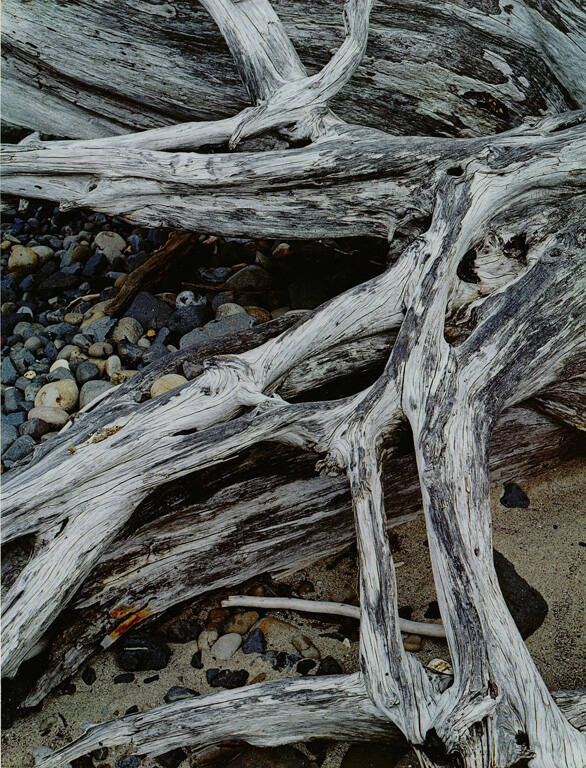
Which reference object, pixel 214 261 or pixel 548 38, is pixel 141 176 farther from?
pixel 548 38

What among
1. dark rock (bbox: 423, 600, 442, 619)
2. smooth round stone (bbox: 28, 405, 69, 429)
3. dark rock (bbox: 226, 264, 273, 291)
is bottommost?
smooth round stone (bbox: 28, 405, 69, 429)

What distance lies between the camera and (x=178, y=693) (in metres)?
2.45

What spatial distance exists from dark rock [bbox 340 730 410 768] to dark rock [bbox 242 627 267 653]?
50cm

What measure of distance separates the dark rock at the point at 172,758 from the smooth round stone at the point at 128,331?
85.0 inches

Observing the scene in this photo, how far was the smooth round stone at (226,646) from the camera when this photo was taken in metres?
2.58

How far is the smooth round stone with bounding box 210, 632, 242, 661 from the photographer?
2582 mm

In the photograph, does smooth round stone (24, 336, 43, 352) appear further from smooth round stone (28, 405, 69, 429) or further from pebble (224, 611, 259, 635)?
pebble (224, 611, 259, 635)

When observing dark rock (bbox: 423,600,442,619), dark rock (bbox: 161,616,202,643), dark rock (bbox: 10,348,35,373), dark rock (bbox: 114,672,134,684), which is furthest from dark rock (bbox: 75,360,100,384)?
dark rock (bbox: 423,600,442,619)

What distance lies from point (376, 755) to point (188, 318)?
2.39 metres

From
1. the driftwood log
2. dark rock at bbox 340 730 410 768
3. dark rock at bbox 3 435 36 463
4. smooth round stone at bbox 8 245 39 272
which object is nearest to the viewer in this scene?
the driftwood log

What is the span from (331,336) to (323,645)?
1.10 m

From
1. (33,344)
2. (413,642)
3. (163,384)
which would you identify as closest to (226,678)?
(413,642)

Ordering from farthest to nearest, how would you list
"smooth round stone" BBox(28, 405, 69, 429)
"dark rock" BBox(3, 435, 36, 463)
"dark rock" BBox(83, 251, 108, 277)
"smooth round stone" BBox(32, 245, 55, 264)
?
"smooth round stone" BBox(32, 245, 55, 264), "dark rock" BBox(83, 251, 108, 277), "smooth round stone" BBox(28, 405, 69, 429), "dark rock" BBox(3, 435, 36, 463)

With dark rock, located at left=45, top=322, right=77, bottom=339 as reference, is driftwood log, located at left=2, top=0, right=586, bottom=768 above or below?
above
